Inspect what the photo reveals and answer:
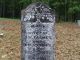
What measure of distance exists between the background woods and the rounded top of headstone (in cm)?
2047

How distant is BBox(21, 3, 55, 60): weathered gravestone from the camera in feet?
27.2

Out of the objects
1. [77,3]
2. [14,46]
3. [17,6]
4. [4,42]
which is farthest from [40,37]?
[17,6]

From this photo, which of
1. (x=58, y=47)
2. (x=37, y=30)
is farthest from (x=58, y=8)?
(x=37, y=30)

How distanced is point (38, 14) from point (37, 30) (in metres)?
0.43

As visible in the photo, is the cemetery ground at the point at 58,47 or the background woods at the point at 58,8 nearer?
the cemetery ground at the point at 58,47

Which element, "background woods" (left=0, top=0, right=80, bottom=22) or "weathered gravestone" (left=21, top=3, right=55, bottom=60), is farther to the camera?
"background woods" (left=0, top=0, right=80, bottom=22)

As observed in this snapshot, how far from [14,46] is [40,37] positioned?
4.35 meters

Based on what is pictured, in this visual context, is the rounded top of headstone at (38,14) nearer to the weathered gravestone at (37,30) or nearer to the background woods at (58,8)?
the weathered gravestone at (37,30)

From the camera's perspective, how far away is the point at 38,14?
8320mm

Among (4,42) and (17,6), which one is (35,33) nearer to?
(4,42)

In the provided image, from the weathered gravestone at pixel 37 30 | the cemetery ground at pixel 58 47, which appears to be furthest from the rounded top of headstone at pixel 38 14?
the cemetery ground at pixel 58 47

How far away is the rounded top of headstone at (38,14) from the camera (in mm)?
8289

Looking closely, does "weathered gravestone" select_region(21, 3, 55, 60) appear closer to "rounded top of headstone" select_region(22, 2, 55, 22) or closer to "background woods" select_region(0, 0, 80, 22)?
"rounded top of headstone" select_region(22, 2, 55, 22)

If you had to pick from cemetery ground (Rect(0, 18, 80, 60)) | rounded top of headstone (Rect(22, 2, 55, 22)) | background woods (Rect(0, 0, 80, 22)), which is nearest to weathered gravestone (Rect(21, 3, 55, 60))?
rounded top of headstone (Rect(22, 2, 55, 22))
